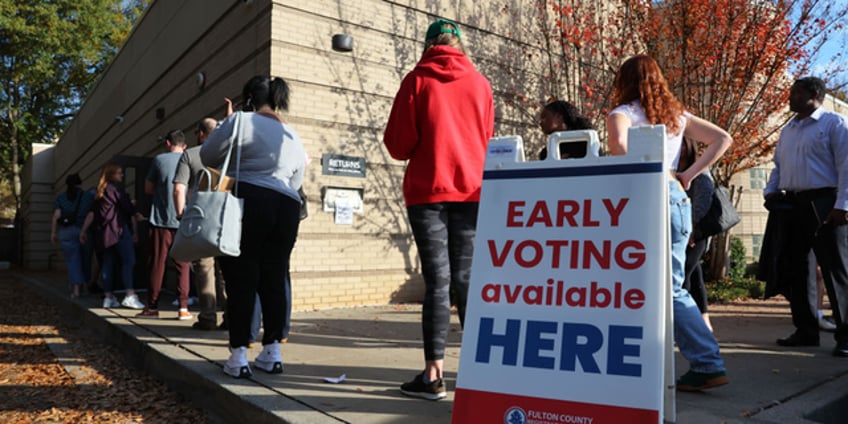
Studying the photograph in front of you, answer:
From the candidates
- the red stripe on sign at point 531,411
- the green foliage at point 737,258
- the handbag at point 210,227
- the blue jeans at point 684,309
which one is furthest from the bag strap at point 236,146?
the green foliage at point 737,258

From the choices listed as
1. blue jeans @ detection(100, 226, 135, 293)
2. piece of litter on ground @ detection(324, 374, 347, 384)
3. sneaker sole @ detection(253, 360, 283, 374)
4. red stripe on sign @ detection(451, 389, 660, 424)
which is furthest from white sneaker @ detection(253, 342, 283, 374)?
blue jeans @ detection(100, 226, 135, 293)

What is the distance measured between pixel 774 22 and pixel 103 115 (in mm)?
16252

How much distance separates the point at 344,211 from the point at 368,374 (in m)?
4.12

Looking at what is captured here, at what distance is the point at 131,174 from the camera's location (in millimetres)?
12938

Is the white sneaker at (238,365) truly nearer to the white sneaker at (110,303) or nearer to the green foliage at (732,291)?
the white sneaker at (110,303)

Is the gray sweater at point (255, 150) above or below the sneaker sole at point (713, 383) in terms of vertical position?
above

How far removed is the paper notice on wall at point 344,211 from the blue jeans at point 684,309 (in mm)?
5141

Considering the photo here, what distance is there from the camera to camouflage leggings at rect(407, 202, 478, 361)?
10.3 ft

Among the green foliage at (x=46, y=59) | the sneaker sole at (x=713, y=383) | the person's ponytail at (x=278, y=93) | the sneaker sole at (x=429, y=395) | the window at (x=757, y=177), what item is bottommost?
the sneaker sole at (x=429, y=395)

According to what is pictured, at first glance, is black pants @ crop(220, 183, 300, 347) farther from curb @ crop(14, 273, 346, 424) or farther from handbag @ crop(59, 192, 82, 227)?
handbag @ crop(59, 192, 82, 227)

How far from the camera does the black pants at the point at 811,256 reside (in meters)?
4.36

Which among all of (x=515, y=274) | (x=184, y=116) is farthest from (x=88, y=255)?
(x=515, y=274)

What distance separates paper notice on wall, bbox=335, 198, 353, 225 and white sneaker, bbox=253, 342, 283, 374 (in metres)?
3.91

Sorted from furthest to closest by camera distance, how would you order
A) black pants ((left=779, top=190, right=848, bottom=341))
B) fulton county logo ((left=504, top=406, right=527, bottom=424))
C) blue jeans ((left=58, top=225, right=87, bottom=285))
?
1. blue jeans ((left=58, top=225, right=87, bottom=285))
2. black pants ((left=779, top=190, right=848, bottom=341))
3. fulton county logo ((left=504, top=406, right=527, bottom=424))
